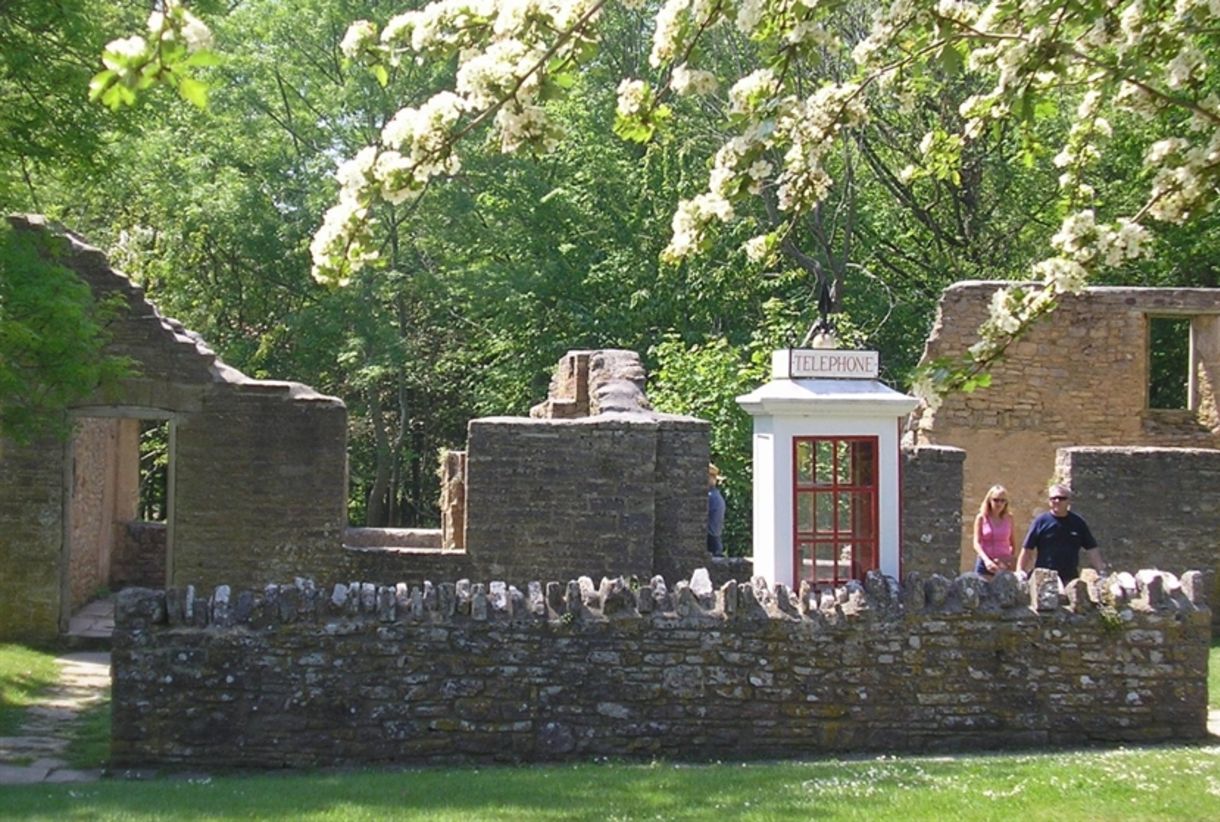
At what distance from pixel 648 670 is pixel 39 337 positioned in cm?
555

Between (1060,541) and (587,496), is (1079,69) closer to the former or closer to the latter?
(1060,541)

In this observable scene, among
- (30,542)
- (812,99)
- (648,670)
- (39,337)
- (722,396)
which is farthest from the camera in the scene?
(722,396)

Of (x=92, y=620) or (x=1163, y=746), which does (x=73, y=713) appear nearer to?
(x=92, y=620)

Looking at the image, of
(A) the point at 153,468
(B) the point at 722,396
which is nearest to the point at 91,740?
(B) the point at 722,396

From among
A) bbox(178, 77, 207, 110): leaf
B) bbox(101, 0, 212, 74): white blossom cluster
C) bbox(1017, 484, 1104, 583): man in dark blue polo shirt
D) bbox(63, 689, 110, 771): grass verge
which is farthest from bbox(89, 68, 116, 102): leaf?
bbox(1017, 484, 1104, 583): man in dark blue polo shirt

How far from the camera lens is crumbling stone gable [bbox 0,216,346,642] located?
53.9 ft

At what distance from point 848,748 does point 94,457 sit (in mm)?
12722

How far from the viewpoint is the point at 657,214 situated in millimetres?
30609

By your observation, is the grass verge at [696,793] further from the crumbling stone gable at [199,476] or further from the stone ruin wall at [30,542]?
the stone ruin wall at [30,542]

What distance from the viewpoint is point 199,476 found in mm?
16531

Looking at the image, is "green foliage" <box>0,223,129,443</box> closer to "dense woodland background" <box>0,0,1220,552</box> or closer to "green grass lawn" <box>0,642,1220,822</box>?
"green grass lawn" <box>0,642,1220,822</box>

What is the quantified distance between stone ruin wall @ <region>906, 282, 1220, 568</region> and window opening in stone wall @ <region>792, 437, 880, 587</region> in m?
9.12

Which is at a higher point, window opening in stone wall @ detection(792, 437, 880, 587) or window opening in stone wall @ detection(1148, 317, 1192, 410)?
window opening in stone wall @ detection(1148, 317, 1192, 410)

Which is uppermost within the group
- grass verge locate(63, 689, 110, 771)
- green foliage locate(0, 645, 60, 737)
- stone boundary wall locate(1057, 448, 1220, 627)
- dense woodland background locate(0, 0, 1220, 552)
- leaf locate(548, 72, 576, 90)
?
dense woodland background locate(0, 0, 1220, 552)
